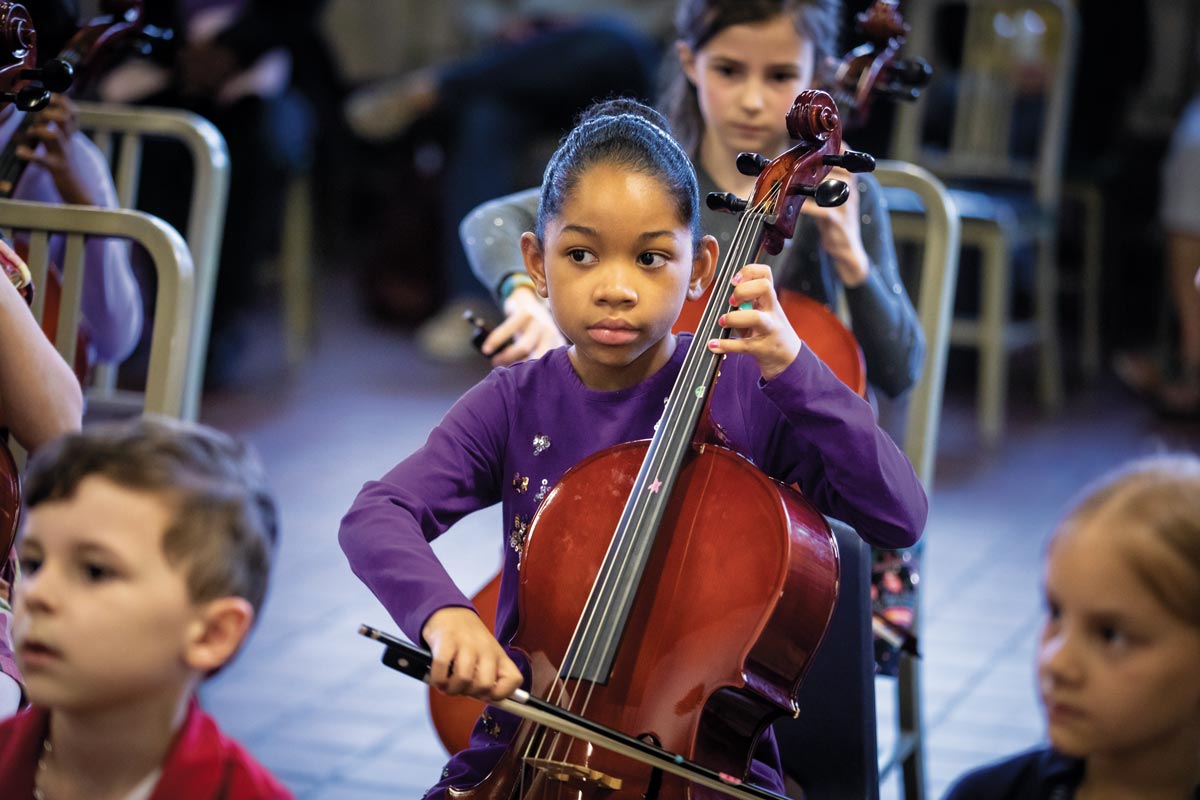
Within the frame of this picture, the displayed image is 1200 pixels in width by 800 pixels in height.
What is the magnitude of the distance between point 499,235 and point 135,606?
0.91 metres

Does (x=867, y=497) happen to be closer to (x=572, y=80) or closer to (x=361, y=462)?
(x=361, y=462)

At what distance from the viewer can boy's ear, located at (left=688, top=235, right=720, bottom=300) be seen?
4.65ft

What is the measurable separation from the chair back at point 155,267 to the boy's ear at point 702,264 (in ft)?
1.58

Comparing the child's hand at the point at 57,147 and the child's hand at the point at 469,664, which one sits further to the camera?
the child's hand at the point at 57,147

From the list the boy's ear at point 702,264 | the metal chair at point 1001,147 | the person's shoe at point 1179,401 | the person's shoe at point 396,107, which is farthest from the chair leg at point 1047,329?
the boy's ear at point 702,264

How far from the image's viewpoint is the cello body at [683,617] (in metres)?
1.20

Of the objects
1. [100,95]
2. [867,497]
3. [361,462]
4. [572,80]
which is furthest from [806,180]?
[572,80]

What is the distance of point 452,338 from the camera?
183 inches

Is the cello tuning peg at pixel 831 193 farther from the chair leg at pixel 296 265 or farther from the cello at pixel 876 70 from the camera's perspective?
the chair leg at pixel 296 265

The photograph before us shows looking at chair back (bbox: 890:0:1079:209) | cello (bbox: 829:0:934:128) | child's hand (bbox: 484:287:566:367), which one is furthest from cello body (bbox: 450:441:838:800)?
chair back (bbox: 890:0:1079:209)

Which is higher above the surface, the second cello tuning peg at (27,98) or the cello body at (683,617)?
the second cello tuning peg at (27,98)

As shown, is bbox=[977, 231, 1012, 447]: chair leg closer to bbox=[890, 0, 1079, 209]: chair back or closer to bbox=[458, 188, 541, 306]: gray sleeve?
bbox=[890, 0, 1079, 209]: chair back

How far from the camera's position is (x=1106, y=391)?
453 cm

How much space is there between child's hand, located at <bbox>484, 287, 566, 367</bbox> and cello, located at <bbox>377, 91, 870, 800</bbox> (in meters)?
0.38
